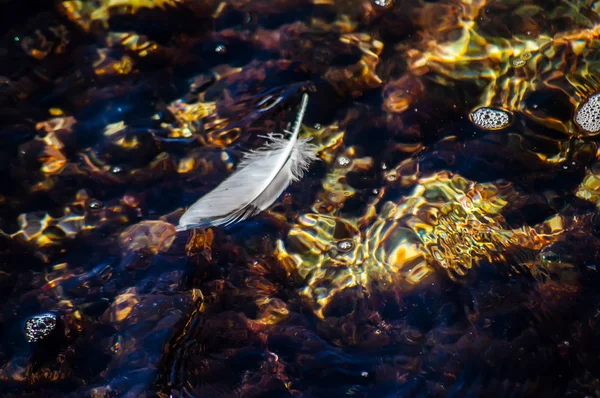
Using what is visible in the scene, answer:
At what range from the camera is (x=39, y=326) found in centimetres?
261

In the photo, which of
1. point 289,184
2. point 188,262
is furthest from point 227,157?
point 188,262

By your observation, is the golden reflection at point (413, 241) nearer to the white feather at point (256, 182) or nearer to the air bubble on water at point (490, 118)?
the white feather at point (256, 182)

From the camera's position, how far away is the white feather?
281cm

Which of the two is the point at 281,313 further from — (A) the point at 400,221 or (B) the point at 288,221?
(A) the point at 400,221

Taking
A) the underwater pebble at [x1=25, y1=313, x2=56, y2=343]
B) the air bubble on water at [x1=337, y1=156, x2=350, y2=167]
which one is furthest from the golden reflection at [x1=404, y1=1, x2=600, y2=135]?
the underwater pebble at [x1=25, y1=313, x2=56, y2=343]

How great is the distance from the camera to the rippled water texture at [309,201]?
8.25ft

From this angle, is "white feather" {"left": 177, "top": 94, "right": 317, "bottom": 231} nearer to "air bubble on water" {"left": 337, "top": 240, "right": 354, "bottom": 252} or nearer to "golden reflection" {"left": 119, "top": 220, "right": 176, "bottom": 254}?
"golden reflection" {"left": 119, "top": 220, "right": 176, "bottom": 254}

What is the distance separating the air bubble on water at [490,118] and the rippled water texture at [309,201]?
0.01 m

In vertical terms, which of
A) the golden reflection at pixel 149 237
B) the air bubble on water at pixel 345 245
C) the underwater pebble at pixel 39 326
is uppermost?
the golden reflection at pixel 149 237

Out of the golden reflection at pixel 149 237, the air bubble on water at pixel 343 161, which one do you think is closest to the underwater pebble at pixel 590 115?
the air bubble on water at pixel 343 161

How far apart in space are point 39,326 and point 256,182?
4.70 ft

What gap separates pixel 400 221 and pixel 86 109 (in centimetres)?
207

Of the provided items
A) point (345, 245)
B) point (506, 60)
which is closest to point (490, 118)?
point (506, 60)

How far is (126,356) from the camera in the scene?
8.20 ft
